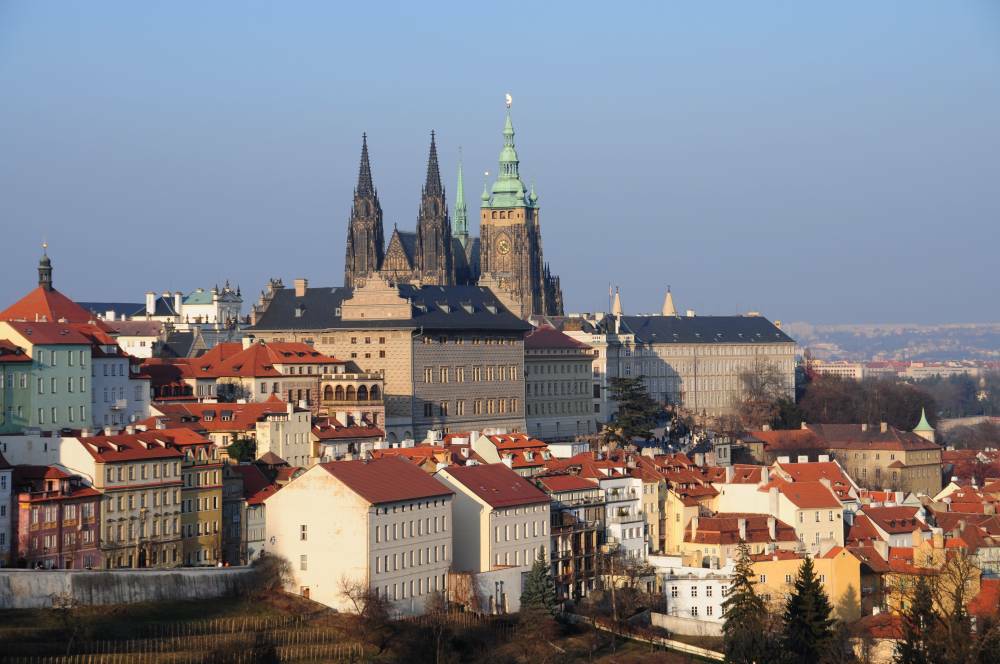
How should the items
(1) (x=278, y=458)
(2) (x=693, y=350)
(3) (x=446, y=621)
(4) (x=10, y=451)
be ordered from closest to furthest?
(3) (x=446, y=621) → (4) (x=10, y=451) → (1) (x=278, y=458) → (2) (x=693, y=350)

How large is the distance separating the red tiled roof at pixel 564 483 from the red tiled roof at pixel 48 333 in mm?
19849

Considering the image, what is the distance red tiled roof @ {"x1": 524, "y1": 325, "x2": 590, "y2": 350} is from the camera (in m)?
145

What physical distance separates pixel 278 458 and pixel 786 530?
20532 millimetres

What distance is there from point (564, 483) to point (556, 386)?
55.8 meters

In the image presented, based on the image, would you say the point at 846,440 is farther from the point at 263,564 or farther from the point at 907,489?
the point at 263,564

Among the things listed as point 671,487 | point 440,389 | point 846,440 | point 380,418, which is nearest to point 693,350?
point 846,440

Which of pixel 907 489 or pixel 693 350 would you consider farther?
pixel 693 350

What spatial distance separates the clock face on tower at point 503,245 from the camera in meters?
198

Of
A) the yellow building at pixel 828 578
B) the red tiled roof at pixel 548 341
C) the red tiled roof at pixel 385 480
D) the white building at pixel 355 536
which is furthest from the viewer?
the red tiled roof at pixel 548 341

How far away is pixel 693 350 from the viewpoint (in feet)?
609

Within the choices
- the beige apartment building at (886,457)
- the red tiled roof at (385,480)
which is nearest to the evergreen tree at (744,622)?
the red tiled roof at (385,480)

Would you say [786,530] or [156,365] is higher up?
[156,365]

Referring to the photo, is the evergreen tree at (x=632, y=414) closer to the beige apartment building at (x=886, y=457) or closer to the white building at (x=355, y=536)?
the beige apartment building at (x=886, y=457)

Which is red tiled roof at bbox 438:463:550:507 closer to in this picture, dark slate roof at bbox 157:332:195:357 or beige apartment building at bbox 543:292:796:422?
dark slate roof at bbox 157:332:195:357
